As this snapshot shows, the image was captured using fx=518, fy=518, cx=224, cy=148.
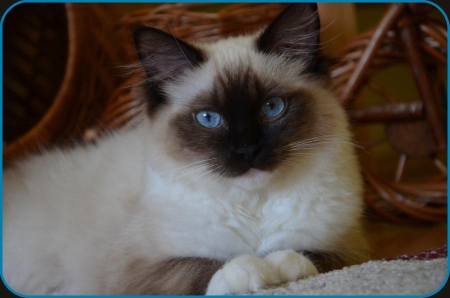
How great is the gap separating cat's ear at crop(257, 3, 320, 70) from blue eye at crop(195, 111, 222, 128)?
238mm

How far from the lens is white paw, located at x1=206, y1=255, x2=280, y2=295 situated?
1.02 m

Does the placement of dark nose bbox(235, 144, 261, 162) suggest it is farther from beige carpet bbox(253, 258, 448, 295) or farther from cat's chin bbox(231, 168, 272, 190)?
beige carpet bbox(253, 258, 448, 295)

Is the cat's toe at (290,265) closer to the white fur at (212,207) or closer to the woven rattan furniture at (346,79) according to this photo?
the white fur at (212,207)

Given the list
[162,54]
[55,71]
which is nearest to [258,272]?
[162,54]

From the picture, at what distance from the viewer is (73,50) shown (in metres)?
2.30

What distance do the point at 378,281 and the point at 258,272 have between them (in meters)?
0.23

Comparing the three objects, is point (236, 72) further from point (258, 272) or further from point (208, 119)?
point (258, 272)

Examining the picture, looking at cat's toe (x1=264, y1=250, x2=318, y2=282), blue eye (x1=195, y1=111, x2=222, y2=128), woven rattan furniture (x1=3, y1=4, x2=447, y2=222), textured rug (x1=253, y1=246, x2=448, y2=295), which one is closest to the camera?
textured rug (x1=253, y1=246, x2=448, y2=295)

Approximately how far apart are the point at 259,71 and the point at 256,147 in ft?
0.77

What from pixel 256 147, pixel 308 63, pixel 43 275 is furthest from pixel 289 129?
pixel 43 275

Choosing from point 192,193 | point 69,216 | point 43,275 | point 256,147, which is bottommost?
point 43,275

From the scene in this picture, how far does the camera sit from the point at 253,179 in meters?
1.16

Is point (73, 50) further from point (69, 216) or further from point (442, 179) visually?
point (442, 179)

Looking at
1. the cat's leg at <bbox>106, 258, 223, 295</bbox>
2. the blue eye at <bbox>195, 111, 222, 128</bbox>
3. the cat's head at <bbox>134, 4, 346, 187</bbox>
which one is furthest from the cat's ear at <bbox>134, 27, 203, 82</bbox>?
the cat's leg at <bbox>106, 258, 223, 295</bbox>
